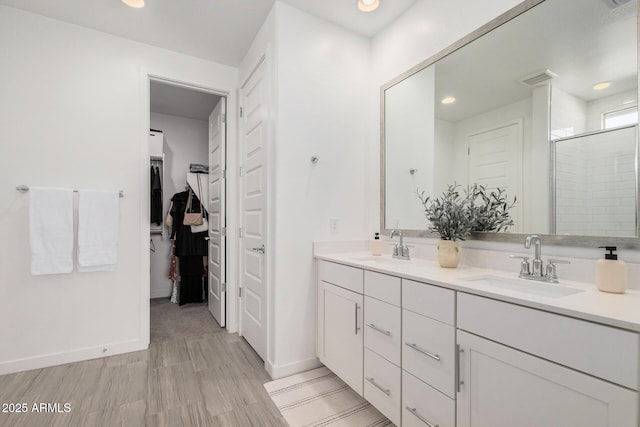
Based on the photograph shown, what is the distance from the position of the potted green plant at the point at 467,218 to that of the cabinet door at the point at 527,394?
554mm

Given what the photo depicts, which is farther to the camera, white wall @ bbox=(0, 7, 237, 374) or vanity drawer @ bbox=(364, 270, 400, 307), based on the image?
white wall @ bbox=(0, 7, 237, 374)

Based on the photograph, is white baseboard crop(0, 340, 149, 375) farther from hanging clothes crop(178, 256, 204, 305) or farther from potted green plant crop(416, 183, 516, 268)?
potted green plant crop(416, 183, 516, 268)

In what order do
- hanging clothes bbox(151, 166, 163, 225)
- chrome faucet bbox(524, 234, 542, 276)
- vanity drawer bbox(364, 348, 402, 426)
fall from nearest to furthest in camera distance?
chrome faucet bbox(524, 234, 542, 276)
vanity drawer bbox(364, 348, 402, 426)
hanging clothes bbox(151, 166, 163, 225)

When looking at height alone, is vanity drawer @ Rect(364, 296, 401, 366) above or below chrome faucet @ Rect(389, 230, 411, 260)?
below

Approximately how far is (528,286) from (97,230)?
283cm

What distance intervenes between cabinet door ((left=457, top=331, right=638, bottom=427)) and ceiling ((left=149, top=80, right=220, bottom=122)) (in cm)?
328

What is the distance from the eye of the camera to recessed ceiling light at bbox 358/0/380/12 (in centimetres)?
196

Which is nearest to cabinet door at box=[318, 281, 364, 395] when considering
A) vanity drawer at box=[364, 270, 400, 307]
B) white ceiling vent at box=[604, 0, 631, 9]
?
vanity drawer at box=[364, 270, 400, 307]

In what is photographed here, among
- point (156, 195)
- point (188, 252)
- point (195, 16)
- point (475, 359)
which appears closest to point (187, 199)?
point (156, 195)

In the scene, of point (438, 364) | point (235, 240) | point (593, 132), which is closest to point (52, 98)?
point (235, 240)

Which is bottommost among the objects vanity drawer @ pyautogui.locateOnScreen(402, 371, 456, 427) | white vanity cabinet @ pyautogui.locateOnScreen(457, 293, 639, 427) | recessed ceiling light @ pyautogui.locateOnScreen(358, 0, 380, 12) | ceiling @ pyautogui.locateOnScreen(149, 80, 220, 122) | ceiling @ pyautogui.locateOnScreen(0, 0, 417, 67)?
vanity drawer @ pyautogui.locateOnScreen(402, 371, 456, 427)

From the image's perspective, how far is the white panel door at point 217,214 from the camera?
290 centimetres

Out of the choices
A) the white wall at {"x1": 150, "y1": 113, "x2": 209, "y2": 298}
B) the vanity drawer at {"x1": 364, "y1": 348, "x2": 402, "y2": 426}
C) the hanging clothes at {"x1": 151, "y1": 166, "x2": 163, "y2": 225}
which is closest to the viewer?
the vanity drawer at {"x1": 364, "y1": 348, "x2": 402, "y2": 426}

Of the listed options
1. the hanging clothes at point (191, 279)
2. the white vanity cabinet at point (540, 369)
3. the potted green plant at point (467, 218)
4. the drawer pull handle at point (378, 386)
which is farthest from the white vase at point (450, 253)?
the hanging clothes at point (191, 279)
